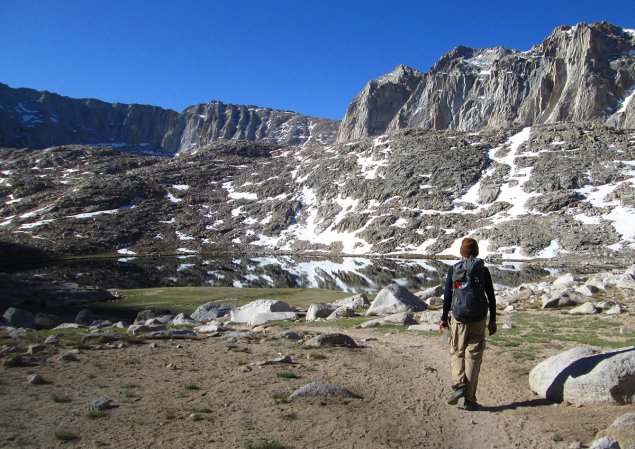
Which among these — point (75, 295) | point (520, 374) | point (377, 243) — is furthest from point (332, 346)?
point (377, 243)

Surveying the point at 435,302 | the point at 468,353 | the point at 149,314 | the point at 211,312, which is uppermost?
the point at 468,353

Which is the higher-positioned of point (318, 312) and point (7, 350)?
point (318, 312)

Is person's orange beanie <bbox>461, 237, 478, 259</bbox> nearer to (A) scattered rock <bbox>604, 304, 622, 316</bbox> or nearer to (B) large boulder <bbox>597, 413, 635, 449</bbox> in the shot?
(B) large boulder <bbox>597, 413, 635, 449</bbox>

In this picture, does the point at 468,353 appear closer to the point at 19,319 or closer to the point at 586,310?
the point at 586,310

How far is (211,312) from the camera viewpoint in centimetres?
3562

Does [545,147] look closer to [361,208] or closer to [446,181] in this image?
[446,181]

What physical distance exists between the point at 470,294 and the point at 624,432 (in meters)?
3.62

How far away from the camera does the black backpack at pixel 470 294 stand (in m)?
9.59

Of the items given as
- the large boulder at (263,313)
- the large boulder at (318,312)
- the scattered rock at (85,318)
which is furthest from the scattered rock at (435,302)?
the scattered rock at (85,318)

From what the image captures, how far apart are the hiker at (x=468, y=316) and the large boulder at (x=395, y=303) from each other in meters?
18.3

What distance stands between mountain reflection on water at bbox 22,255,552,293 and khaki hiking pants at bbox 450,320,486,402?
4851 centimetres

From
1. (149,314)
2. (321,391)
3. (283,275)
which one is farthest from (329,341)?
(283,275)

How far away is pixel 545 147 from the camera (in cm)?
14638

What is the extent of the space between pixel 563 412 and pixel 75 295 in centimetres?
5365
